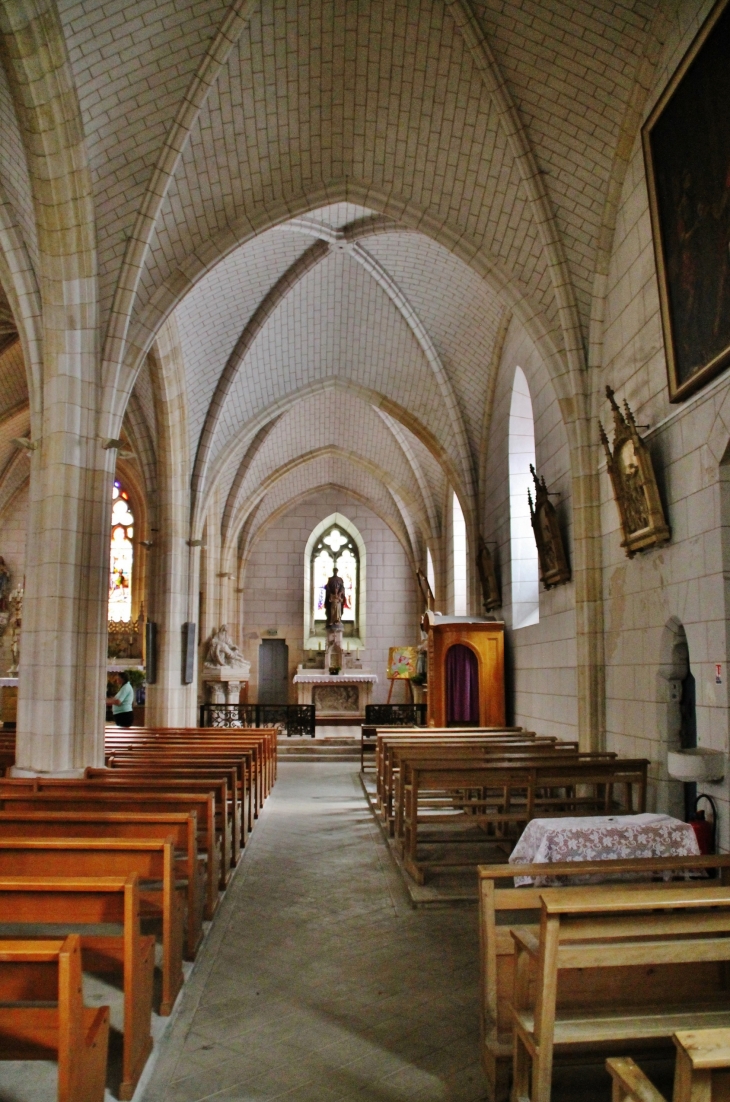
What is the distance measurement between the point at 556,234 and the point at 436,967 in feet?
24.9

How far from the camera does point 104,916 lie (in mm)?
3287

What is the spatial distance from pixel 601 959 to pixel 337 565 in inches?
951

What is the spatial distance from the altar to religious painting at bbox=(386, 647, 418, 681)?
103 centimetres

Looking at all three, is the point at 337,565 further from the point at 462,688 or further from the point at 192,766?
the point at 192,766

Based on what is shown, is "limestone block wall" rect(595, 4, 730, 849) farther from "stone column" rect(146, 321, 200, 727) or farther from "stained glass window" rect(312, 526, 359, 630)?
"stained glass window" rect(312, 526, 359, 630)

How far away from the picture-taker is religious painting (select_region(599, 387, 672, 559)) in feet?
22.7

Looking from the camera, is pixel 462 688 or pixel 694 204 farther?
pixel 462 688

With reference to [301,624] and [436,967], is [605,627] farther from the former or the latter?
[301,624]

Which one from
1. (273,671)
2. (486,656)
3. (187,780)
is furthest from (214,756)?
(273,671)

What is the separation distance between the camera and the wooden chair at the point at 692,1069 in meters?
1.83

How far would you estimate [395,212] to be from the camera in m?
11.1

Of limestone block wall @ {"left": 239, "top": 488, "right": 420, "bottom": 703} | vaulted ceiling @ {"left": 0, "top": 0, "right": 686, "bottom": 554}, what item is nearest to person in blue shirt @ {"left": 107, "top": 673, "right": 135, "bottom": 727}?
vaulted ceiling @ {"left": 0, "top": 0, "right": 686, "bottom": 554}

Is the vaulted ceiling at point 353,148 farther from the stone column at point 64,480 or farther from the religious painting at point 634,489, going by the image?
the religious painting at point 634,489

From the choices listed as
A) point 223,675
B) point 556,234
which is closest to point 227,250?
point 556,234
